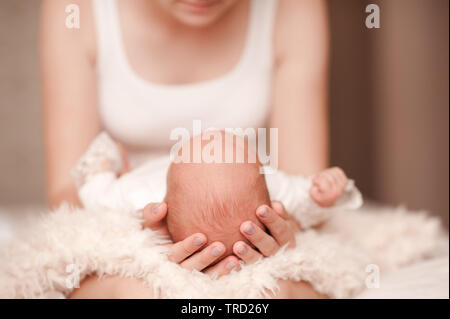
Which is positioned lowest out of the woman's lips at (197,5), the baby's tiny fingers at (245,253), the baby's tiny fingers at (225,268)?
the baby's tiny fingers at (225,268)

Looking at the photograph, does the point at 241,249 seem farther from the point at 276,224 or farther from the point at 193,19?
the point at 193,19

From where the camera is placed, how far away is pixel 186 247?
0.56 meters

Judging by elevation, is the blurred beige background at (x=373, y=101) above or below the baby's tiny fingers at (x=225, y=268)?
above

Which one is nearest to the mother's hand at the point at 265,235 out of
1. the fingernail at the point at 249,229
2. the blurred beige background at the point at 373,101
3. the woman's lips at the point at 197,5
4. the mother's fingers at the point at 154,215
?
the fingernail at the point at 249,229

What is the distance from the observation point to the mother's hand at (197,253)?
1.82 feet

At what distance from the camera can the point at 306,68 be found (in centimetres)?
76

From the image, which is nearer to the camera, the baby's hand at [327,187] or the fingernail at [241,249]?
the fingernail at [241,249]

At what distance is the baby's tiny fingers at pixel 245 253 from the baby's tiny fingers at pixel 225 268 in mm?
10

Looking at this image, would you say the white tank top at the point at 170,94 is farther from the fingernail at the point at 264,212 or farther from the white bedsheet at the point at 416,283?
the white bedsheet at the point at 416,283

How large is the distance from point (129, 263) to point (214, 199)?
14 centimetres

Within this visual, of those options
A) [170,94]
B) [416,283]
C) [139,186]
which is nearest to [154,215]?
[139,186]

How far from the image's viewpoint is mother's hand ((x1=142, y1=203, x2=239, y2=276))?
1.82 feet
